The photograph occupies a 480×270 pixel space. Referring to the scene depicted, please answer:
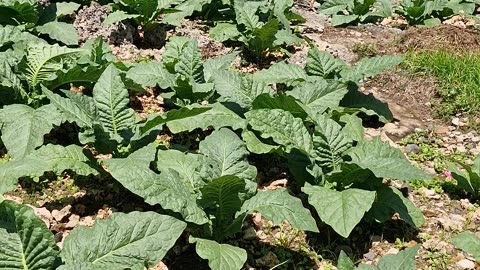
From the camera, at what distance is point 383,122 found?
5500 mm

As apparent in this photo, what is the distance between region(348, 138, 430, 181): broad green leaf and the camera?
13.0 ft

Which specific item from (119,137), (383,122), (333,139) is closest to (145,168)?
(119,137)

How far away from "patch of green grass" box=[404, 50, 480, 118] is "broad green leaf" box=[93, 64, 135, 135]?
9.16 feet

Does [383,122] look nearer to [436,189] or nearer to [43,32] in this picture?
[436,189]

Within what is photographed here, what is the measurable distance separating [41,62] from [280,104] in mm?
1728

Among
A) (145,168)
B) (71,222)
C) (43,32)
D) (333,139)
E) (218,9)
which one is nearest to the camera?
(145,168)

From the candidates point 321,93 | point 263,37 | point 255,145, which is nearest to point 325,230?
point 255,145

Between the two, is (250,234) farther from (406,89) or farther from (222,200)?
(406,89)

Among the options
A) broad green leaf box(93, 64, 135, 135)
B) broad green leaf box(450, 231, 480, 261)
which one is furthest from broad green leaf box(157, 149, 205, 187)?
broad green leaf box(450, 231, 480, 261)

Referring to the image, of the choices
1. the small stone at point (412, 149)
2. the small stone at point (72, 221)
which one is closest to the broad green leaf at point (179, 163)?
the small stone at point (72, 221)

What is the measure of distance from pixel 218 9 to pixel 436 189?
3374 mm

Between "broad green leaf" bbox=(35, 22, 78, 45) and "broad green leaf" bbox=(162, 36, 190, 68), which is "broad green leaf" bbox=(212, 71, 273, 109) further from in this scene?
"broad green leaf" bbox=(35, 22, 78, 45)

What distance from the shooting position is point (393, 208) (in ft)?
13.6

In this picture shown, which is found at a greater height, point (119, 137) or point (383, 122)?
point (119, 137)
